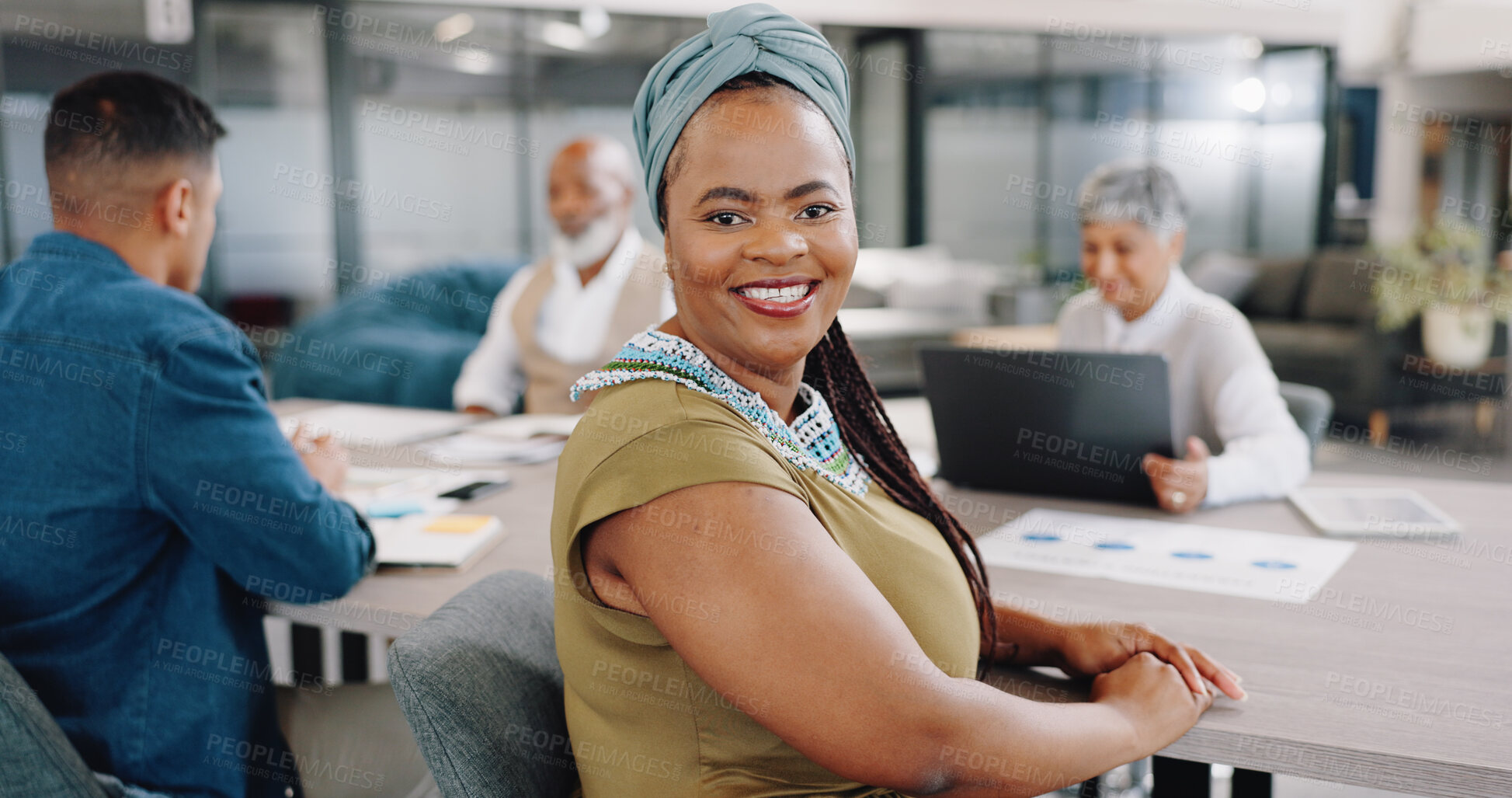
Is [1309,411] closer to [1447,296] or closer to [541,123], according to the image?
[1447,296]

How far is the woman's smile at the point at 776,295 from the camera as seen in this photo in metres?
1.07

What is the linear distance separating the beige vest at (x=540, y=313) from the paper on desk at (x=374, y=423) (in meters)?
0.57

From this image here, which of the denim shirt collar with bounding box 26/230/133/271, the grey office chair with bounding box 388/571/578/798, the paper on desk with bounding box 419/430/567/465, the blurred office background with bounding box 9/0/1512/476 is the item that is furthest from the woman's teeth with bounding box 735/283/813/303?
the blurred office background with bounding box 9/0/1512/476

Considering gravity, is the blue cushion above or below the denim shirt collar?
below

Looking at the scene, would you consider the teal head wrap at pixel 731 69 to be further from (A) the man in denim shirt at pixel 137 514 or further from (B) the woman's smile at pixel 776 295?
(A) the man in denim shirt at pixel 137 514

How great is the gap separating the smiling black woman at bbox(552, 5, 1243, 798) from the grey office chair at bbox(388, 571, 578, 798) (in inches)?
3.4

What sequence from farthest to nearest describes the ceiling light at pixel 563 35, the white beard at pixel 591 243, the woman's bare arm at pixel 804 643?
the ceiling light at pixel 563 35, the white beard at pixel 591 243, the woman's bare arm at pixel 804 643

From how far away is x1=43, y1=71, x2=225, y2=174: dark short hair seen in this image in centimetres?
158

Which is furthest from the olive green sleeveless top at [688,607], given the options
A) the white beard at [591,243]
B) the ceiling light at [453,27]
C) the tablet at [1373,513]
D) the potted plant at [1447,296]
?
the ceiling light at [453,27]

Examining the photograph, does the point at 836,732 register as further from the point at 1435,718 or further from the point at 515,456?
the point at 515,456

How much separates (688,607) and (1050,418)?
1.14 meters

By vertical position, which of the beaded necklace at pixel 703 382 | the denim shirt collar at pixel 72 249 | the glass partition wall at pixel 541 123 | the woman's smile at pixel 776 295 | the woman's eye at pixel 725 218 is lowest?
the beaded necklace at pixel 703 382

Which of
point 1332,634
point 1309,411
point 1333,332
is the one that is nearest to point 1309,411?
point 1309,411

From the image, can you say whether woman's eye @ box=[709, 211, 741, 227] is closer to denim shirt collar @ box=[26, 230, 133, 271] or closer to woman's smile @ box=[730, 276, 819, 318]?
woman's smile @ box=[730, 276, 819, 318]
